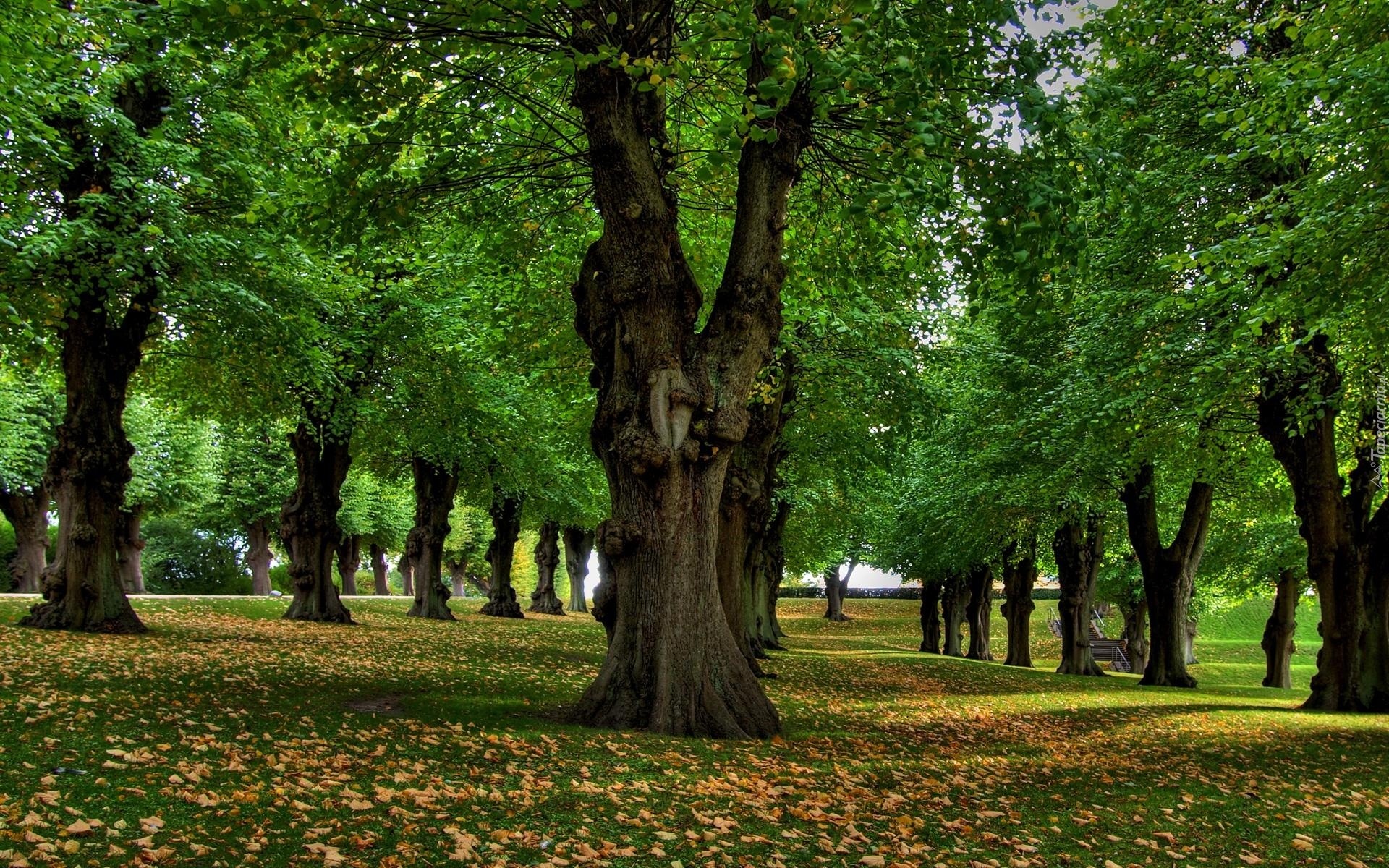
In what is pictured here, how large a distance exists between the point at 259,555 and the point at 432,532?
20078 millimetres

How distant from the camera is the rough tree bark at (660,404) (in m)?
9.16

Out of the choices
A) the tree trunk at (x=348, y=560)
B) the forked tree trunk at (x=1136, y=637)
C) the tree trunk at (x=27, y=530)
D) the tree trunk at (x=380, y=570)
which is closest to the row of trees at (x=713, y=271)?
the forked tree trunk at (x=1136, y=637)

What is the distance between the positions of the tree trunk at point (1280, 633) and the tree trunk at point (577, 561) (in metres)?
29.9

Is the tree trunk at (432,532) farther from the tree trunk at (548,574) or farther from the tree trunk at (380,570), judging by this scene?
the tree trunk at (380,570)

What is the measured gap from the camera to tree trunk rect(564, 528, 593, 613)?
48500 mm

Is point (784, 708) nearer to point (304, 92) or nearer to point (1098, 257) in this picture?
point (304, 92)

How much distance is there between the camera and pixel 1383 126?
30.8ft

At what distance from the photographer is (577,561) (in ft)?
164

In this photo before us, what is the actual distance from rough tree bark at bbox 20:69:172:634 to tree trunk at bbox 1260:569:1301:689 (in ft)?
103

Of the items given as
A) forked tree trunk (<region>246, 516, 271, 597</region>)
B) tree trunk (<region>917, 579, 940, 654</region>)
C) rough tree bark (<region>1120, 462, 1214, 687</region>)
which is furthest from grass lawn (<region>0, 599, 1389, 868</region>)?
forked tree trunk (<region>246, 516, 271, 597</region>)

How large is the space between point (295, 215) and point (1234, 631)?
2613 inches

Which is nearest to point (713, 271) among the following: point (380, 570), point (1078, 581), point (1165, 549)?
point (1165, 549)

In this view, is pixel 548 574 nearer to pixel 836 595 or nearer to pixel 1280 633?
pixel 836 595

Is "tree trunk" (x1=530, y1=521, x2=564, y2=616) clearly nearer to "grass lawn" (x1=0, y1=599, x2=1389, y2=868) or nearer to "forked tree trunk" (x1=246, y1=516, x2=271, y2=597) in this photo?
"forked tree trunk" (x1=246, y1=516, x2=271, y2=597)
